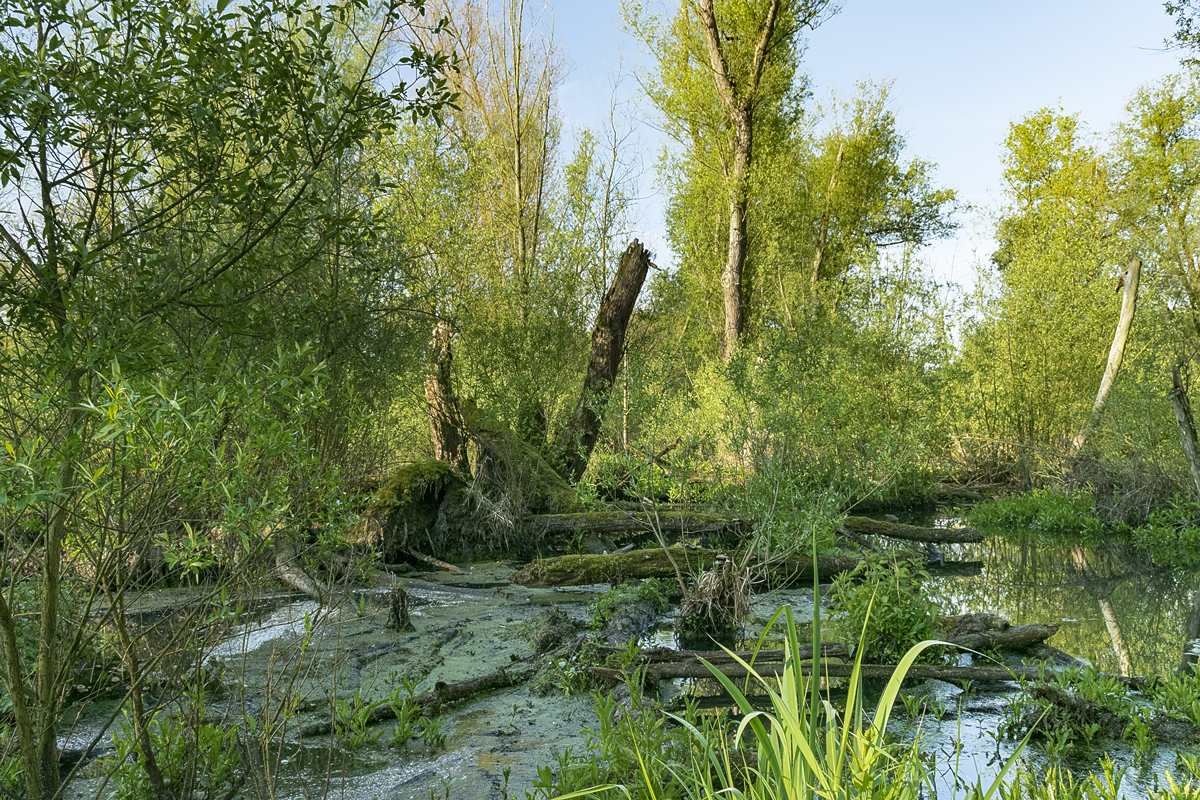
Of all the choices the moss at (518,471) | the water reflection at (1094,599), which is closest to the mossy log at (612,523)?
the moss at (518,471)

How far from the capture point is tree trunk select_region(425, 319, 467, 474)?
11930 millimetres

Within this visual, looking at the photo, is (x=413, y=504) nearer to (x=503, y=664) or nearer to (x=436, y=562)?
(x=436, y=562)

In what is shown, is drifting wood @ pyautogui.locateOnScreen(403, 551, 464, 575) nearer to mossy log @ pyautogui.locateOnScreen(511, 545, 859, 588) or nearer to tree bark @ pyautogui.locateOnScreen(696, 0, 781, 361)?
mossy log @ pyautogui.locateOnScreen(511, 545, 859, 588)

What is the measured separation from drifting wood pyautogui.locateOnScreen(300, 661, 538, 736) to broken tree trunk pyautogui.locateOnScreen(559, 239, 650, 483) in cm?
706

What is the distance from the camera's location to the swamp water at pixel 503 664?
13.6 feet

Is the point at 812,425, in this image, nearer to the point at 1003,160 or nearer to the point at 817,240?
the point at 817,240

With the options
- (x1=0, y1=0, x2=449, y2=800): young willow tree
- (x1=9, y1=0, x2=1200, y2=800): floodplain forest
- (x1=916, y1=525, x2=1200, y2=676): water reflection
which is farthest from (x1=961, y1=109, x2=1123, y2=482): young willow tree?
(x1=0, y1=0, x2=449, y2=800): young willow tree

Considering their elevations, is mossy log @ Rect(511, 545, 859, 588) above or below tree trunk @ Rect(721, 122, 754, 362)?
below

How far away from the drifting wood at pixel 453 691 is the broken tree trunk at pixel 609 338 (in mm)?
7061

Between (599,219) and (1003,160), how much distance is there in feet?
47.9

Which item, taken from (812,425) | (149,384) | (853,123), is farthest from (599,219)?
(149,384)

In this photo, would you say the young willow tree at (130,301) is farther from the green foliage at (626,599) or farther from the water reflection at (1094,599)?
the water reflection at (1094,599)

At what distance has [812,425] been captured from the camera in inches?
336

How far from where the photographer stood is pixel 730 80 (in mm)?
17094
